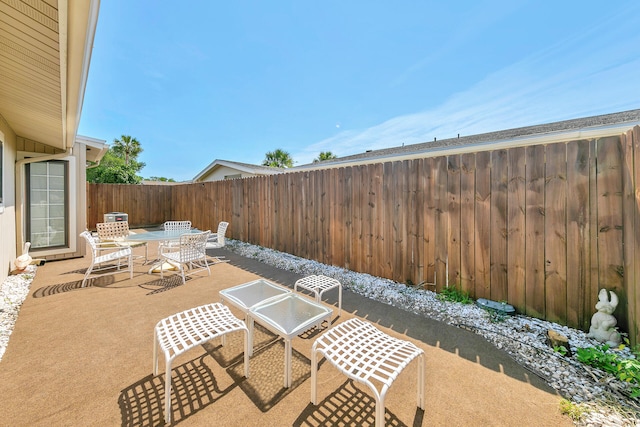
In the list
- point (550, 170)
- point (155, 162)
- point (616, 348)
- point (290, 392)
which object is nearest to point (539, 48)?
point (550, 170)

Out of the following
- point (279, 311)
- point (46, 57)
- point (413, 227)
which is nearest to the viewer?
point (46, 57)

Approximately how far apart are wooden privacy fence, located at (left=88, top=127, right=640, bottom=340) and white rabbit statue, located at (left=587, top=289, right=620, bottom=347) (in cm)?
10

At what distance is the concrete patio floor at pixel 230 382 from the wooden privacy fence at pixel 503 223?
1058 mm

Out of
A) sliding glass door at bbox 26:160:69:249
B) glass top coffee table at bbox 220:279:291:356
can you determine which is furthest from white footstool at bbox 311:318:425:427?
sliding glass door at bbox 26:160:69:249

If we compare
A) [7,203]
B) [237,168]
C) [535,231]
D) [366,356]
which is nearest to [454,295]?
[535,231]

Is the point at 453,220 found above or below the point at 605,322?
above

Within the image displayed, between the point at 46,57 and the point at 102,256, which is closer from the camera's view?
the point at 46,57

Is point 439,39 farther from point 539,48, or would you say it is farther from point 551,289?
point 551,289

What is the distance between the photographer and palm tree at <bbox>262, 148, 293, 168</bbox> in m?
22.4

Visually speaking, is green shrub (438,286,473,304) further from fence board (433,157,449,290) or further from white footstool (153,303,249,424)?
white footstool (153,303,249,424)

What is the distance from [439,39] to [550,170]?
5545mm

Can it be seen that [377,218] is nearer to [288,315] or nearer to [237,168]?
[288,315]

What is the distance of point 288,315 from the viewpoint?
253 cm

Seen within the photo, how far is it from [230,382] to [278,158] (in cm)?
2180
